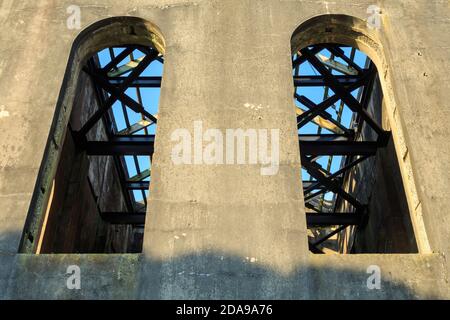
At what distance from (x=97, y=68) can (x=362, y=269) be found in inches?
330

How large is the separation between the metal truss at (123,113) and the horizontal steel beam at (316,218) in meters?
0.03

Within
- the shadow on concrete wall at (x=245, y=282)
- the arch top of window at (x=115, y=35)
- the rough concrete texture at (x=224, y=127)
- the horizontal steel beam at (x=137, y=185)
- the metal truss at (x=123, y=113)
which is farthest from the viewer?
the horizontal steel beam at (x=137, y=185)

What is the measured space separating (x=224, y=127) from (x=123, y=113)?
28.1 ft

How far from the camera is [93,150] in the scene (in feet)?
36.3

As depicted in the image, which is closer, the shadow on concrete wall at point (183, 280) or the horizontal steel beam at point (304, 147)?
the shadow on concrete wall at point (183, 280)

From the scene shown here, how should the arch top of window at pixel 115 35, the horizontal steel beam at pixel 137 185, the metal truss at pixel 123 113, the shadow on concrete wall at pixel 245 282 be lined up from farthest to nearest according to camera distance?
1. the horizontal steel beam at pixel 137 185
2. the metal truss at pixel 123 113
3. the arch top of window at pixel 115 35
4. the shadow on concrete wall at pixel 245 282

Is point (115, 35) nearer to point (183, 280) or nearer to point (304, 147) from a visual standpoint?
point (183, 280)

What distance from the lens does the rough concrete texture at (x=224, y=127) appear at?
5.14 meters

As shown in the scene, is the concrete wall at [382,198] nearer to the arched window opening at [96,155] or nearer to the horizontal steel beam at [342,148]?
the horizontal steel beam at [342,148]

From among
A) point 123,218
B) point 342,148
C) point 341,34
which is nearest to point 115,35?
point 341,34

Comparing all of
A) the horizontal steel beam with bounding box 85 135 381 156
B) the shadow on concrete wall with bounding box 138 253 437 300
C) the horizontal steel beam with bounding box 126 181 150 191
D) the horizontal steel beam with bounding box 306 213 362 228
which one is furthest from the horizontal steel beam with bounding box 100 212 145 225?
the shadow on concrete wall with bounding box 138 253 437 300

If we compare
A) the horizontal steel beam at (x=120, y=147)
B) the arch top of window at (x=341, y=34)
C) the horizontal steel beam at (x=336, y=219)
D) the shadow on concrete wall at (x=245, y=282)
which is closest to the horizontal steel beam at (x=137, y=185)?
the horizontal steel beam at (x=120, y=147)

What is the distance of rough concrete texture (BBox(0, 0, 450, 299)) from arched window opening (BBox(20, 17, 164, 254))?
0.32 ft
